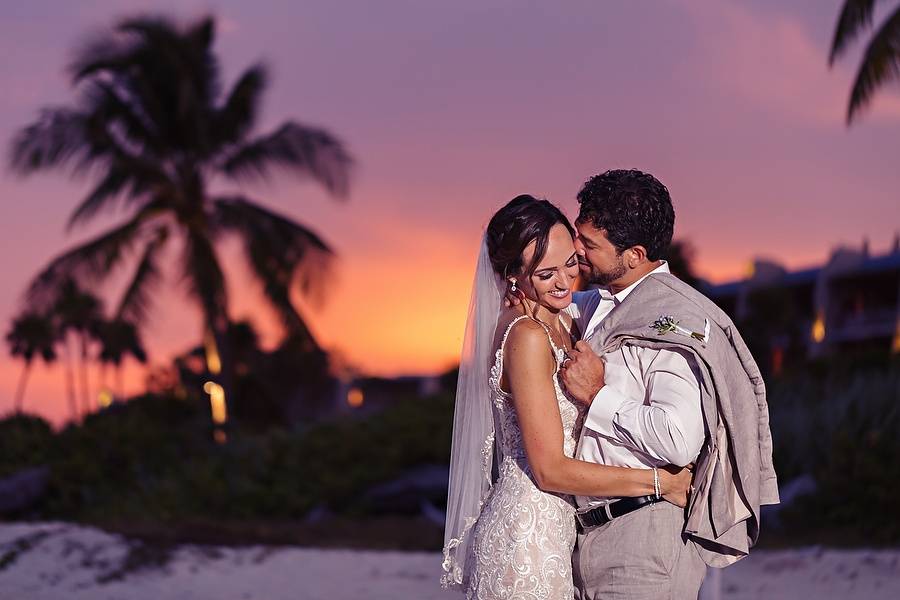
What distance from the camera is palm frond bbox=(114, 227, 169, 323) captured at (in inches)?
955

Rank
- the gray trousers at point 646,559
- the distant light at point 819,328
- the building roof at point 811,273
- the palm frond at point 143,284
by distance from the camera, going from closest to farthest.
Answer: the gray trousers at point 646,559 < the palm frond at point 143,284 < the building roof at point 811,273 < the distant light at point 819,328

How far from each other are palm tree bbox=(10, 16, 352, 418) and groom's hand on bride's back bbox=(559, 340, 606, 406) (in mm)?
20906

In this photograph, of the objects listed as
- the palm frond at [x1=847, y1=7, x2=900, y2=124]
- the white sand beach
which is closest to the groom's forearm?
the white sand beach

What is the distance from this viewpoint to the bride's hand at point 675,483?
3.61m

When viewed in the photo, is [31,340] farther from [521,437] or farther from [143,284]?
[521,437]

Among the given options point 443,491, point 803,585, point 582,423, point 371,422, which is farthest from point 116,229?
point 582,423

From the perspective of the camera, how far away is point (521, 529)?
12.5 ft

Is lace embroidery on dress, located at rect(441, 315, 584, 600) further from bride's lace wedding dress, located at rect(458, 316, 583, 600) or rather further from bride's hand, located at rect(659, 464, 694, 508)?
bride's hand, located at rect(659, 464, 694, 508)

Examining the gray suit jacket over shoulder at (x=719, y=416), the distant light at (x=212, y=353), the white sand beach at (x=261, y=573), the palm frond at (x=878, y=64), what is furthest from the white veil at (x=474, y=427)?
the distant light at (x=212, y=353)

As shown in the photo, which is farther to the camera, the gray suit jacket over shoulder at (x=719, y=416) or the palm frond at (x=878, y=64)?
the palm frond at (x=878, y=64)

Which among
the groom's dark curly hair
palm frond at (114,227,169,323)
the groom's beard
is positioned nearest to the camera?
the groom's dark curly hair

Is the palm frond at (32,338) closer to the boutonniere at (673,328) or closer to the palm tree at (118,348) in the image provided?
the palm tree at (118,348)

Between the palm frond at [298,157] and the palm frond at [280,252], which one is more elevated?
the palm frond at [298,157]

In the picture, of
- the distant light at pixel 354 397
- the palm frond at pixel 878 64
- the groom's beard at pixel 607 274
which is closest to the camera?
the groom's beard at pixel 607 274
